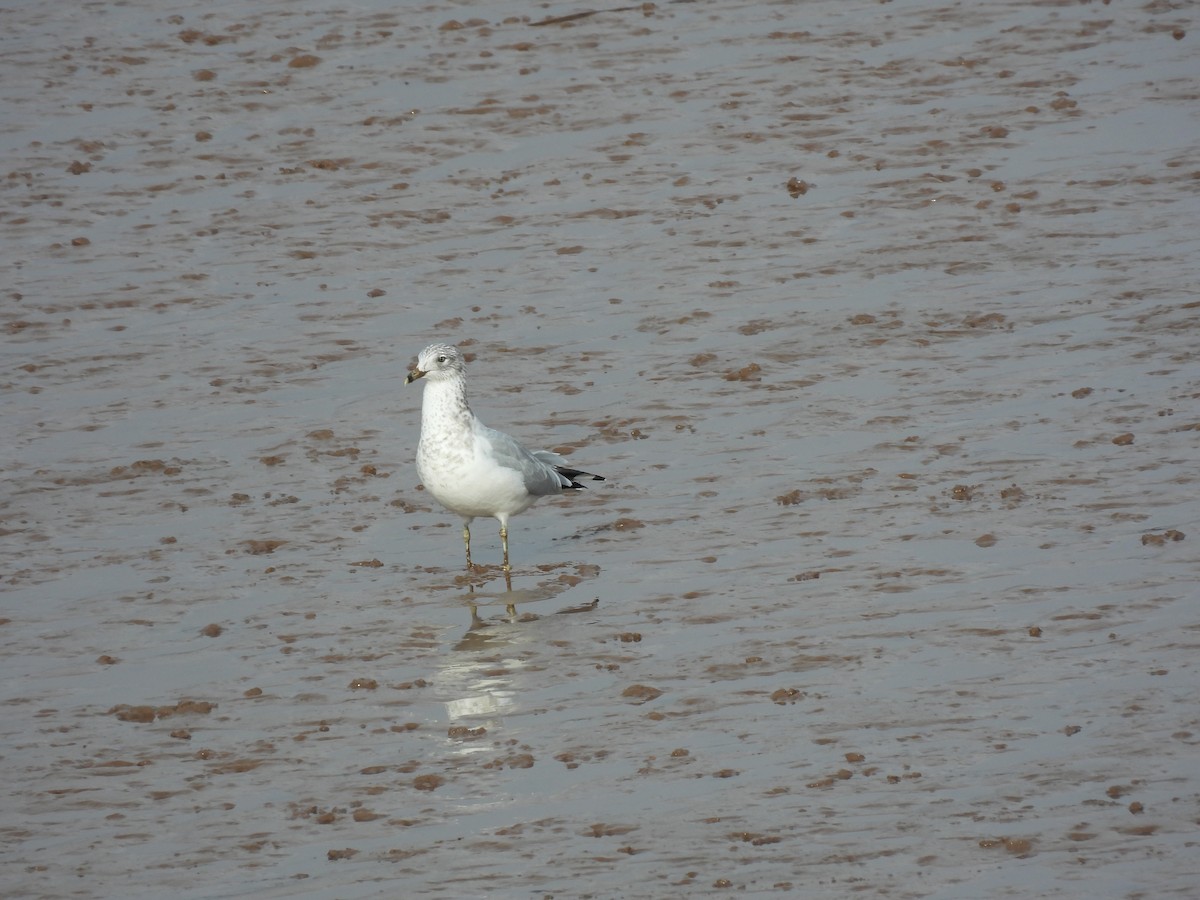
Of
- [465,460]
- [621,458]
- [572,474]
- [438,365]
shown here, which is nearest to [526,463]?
[465,460]

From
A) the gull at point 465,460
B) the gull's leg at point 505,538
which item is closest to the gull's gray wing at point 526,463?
the gull at point 465,460

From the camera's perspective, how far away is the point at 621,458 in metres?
13.3

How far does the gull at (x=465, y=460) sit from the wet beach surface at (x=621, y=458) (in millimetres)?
492

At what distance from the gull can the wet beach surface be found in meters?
0.49

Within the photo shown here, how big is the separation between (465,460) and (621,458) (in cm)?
198

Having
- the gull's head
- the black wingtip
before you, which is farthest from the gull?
the black wingtip

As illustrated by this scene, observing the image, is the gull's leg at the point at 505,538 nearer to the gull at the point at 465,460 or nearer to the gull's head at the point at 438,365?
the gull at the point at 465,460

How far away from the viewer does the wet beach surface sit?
27.6 feet

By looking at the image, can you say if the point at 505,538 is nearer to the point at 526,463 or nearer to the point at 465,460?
the point at 526,463

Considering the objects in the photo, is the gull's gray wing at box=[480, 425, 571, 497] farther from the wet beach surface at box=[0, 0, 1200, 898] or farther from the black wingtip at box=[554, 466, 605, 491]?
the wet beach surface at box=[0, 0, 1200, 898]

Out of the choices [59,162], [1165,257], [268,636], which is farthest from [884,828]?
[59,162]

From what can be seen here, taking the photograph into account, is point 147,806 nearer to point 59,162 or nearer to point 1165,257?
point 1165,257

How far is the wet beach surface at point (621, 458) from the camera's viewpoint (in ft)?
27.6

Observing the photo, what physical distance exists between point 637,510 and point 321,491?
2.36 m
